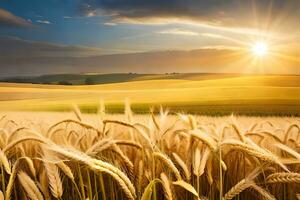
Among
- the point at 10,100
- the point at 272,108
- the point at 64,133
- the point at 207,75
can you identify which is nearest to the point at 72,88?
the point at 10,100

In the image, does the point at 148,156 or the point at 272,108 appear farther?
the point at 272,108

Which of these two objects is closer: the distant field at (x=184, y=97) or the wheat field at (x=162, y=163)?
the wheat field at (x=162, y=163)

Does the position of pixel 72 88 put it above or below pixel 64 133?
above

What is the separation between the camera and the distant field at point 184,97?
24.9m

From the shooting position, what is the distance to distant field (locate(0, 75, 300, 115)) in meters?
24.9

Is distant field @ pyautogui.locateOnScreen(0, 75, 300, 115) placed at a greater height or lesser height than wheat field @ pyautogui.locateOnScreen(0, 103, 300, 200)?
greater

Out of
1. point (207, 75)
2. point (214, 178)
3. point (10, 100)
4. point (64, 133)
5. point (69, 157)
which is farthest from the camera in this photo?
point (207, 75)

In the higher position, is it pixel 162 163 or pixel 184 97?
pixel 184 97

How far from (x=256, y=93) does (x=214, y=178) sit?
2857 centimetres

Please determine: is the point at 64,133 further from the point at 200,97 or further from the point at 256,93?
the point at 256,93

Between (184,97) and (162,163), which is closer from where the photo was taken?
(162,163)

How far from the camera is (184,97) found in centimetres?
3017

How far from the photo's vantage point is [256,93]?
30859 mm

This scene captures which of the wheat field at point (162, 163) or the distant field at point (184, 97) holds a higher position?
the distant field at point (184, 97)
